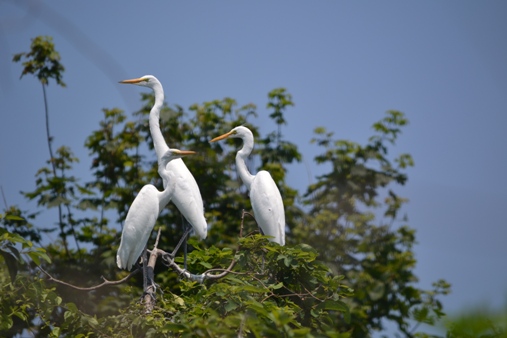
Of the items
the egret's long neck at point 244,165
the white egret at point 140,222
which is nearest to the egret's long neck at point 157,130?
the white egret at point 140,222

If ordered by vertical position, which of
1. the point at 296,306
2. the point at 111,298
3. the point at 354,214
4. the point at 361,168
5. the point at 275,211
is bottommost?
the point at 111,298

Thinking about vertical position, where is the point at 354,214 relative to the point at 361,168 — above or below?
below

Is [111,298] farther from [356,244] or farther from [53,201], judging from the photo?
[356,244]

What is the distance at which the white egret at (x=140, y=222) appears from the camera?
4488 millimetres

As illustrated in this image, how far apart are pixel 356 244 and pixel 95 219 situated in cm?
309

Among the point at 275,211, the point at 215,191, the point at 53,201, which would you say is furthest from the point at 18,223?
the point at 275,211

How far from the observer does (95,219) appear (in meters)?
8.29

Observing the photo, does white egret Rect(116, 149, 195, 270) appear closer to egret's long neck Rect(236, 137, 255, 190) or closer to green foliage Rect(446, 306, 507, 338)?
egret's long neck Rect(236, 137, 255, 190)

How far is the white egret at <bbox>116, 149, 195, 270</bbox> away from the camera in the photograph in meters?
4.49

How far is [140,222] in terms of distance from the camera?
15.0ft

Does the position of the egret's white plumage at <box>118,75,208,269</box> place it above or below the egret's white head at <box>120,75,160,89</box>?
below

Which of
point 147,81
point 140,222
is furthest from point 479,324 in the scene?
point 147,81

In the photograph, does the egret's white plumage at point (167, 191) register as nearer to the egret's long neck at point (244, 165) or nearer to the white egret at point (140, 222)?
the white egret at point (140, 222)

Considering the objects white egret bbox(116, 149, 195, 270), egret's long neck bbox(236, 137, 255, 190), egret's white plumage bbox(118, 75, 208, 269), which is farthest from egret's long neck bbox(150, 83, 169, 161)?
egret's long neck bbox(236, 137, 255, 190)
